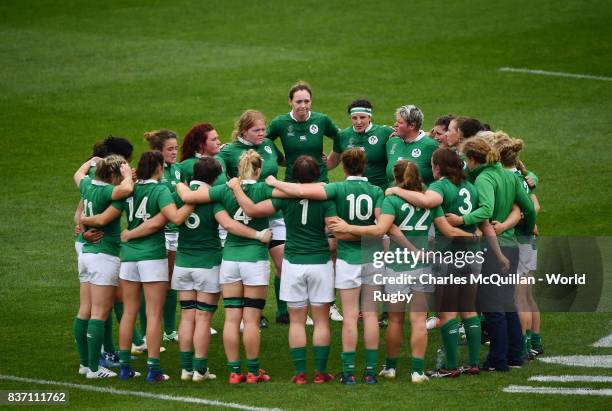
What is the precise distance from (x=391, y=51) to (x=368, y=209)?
16115 mm

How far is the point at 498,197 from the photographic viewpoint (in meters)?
11.8

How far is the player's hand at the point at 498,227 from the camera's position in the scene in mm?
11805

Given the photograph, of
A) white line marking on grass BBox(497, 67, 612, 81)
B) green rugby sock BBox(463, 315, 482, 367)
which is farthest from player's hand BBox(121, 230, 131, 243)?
white line marking on grass BBox(497, 67, 612, 81)

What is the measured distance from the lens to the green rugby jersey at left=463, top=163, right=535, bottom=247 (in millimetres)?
11492

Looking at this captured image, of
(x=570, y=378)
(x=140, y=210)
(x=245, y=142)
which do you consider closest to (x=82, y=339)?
(x=140, y=210)

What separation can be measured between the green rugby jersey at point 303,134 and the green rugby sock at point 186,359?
3.39 m

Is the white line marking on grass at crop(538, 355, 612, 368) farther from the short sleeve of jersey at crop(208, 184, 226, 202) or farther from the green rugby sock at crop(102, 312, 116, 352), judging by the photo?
the green rugby sock at crop(102, 312, 116, 352)

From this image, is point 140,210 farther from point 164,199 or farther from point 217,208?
point 217,208

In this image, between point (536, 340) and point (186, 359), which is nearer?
point (186, 359)

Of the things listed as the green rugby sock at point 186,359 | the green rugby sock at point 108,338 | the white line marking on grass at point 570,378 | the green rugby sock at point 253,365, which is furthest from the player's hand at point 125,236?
the white line marking on grass at point 570,378

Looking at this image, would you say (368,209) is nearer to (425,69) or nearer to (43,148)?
(43,148)

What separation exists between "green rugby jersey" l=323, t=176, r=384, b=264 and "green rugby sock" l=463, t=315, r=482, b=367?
Result: 1.26 metres

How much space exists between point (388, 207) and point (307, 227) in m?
0.82

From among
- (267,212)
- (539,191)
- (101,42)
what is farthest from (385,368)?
(101,42)
